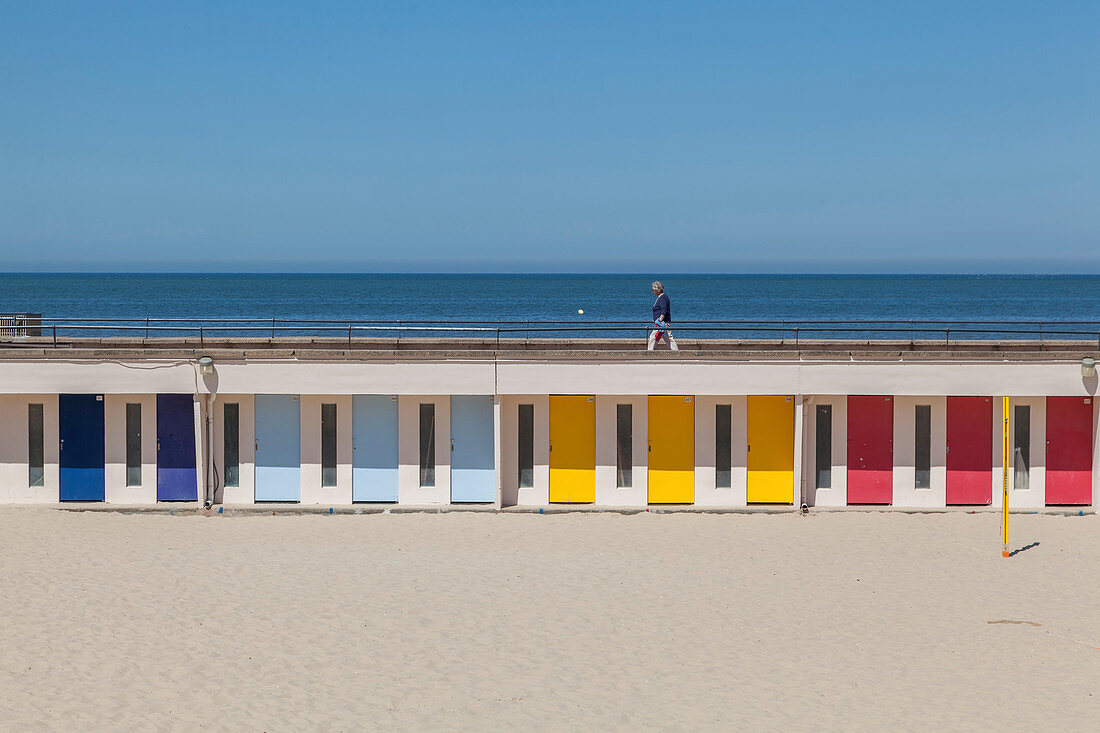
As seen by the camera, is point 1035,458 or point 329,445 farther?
point 329,445

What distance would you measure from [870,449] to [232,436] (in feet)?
39.5

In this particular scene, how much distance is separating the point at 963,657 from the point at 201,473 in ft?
44.9

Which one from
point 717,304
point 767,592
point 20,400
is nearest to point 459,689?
point 767,592

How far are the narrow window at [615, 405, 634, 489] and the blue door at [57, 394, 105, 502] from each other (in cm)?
969

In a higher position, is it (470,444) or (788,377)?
(788,377)

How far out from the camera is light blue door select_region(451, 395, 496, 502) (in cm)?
2067

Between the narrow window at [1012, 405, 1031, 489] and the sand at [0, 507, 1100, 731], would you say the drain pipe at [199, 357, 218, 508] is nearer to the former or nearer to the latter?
the sand at [0, 507, 1100, 731]

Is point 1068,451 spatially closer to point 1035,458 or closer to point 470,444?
point 1035,458

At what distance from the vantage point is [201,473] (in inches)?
808

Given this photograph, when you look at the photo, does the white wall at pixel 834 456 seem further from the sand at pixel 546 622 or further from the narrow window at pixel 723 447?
the narrow window at pixel 723 447

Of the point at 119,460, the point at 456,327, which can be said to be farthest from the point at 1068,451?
the point at 119,460

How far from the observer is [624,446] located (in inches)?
818

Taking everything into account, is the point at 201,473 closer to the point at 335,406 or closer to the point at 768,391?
the point at 335,406

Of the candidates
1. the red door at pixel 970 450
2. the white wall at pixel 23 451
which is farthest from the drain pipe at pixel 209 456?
the red door at pixel 970 450
